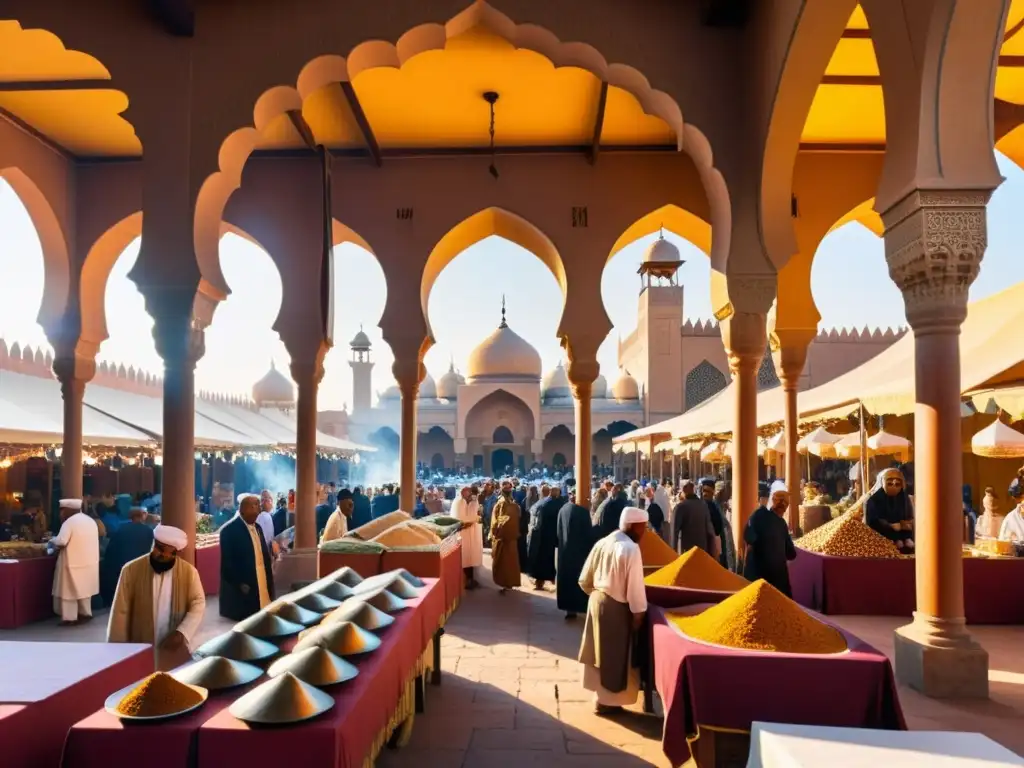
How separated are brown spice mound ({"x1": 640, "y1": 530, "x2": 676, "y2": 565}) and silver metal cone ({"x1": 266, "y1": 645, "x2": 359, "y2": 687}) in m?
3.52

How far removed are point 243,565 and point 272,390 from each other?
32725 mm

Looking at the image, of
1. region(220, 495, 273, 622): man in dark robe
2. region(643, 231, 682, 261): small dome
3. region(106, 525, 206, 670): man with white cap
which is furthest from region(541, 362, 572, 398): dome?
region(106, 525, 206, 670): man with white cap

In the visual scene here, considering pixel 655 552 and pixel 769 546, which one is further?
pixel 655 552

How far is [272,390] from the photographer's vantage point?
37500 mm

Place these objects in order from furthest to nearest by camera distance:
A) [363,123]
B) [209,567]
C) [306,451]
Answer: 1. [306,451]
2. [209,567]
3. [363,123]

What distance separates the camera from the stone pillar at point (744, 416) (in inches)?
299

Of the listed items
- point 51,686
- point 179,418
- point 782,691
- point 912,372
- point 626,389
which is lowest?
point 782,691

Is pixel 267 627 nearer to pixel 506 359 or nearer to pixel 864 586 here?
pixel 864 586

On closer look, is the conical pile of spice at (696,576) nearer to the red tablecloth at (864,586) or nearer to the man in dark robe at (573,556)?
the man in dark robe at (573,556)

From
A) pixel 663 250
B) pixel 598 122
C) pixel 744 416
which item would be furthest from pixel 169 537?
pixel 663 250

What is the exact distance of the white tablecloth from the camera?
8.32ft

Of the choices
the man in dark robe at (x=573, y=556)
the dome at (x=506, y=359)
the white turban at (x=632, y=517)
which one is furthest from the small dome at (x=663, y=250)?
the white turban at (x=632, y=517)

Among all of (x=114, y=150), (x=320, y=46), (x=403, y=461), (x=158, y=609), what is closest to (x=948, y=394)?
(x=158, y=609)

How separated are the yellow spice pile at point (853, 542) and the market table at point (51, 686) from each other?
5.92m
